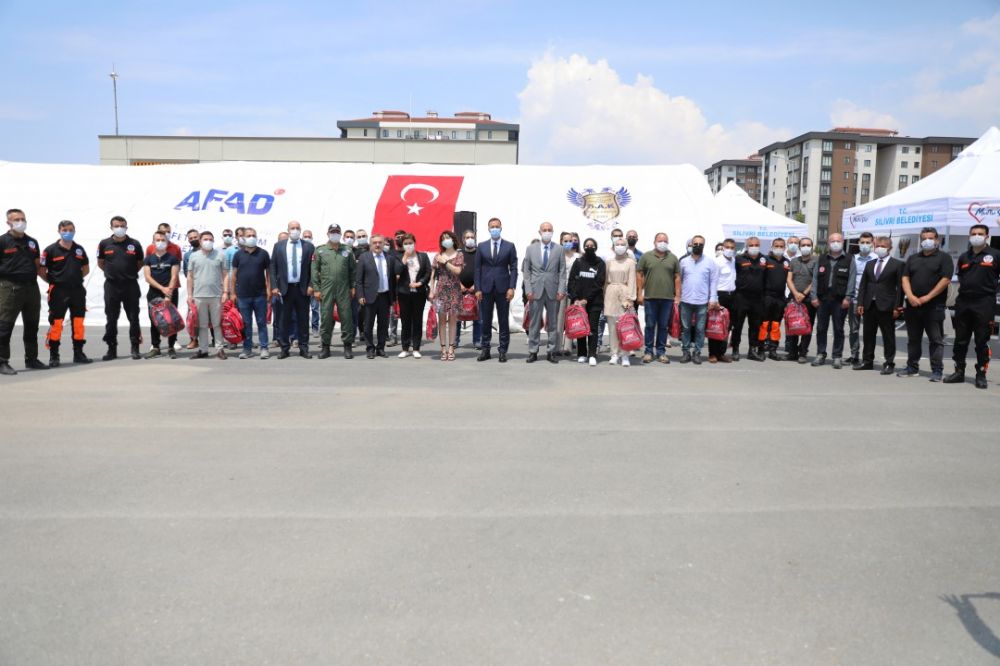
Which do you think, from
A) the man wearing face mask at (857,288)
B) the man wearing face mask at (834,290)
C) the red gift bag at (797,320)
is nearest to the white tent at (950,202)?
the man wearing face mask at (857,288)

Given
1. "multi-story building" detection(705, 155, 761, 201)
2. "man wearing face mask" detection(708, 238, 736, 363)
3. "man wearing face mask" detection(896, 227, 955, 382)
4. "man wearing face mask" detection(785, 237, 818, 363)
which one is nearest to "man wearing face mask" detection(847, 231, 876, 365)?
"man wearing face mask" detection(785, 237, 818, 363)

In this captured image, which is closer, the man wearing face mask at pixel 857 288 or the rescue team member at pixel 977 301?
the rescue team member at pixel 977 301

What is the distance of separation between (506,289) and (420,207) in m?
5.77

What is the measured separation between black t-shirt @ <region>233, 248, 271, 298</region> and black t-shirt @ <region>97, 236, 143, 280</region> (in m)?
1.42

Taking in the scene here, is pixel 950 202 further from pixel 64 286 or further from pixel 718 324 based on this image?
pixel 64 286

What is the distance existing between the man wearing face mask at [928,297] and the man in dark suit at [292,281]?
820 centimetres

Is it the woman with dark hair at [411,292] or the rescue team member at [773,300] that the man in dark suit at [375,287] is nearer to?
the woman with dark hair at [411,292]

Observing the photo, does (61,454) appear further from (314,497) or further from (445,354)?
(445,354)

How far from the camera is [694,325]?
11516mm

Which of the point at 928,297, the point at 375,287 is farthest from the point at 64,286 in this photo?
the point at 928,297

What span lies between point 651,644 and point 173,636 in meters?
1.92

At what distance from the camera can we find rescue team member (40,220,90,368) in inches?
407

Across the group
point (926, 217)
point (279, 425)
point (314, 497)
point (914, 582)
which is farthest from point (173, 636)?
point (926, 217)

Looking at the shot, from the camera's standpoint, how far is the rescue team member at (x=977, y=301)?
383 inches
